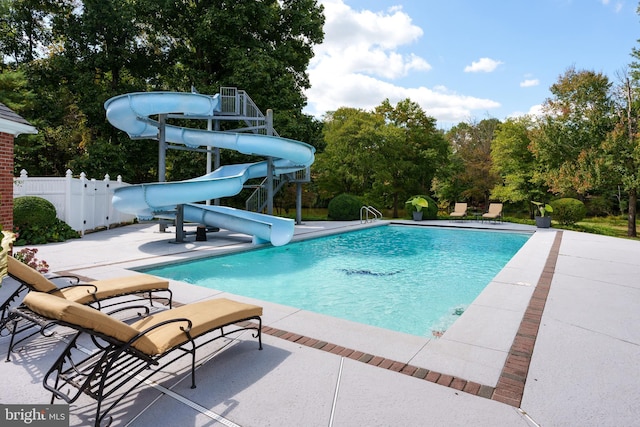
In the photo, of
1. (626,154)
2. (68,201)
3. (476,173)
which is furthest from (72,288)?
(476,173)

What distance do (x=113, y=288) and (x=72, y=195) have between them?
1046 centimetres

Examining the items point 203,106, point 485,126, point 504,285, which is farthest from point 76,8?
point 485,126

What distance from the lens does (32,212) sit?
11.0 m

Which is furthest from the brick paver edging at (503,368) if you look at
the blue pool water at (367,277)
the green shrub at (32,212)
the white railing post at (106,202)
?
the white railing post at (106,202)

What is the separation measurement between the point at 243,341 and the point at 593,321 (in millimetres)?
4513

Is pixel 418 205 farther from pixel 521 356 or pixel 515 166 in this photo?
pixel 521 356

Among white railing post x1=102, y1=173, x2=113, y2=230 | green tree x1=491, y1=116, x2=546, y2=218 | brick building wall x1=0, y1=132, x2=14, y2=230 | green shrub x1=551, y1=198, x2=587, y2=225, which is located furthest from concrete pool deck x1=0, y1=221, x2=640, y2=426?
green tree x1=491, y1=116, x2=546, y2=218

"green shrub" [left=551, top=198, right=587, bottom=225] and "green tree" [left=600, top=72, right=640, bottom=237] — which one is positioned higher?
"green tree" [left=600, top=72, right=640, bottom=237]

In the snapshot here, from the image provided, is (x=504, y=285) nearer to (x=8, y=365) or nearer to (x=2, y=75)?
(x=8, y=365)

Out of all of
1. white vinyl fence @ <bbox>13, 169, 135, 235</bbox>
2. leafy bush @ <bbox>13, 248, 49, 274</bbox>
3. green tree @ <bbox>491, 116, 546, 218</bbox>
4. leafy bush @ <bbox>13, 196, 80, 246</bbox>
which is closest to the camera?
leafy bush @ <bbox>13, 248, 49, 274</bbox>

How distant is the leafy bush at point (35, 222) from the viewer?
10742 mm

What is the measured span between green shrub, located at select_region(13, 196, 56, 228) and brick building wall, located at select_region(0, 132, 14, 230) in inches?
167

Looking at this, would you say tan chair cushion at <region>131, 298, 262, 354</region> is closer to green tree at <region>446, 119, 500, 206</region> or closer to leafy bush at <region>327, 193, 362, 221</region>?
leafy bush at <region>327, 193, 362, 221</region>

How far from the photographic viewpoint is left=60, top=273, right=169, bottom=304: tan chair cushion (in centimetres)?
423
